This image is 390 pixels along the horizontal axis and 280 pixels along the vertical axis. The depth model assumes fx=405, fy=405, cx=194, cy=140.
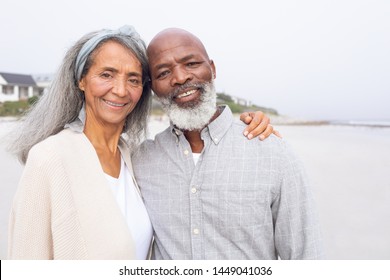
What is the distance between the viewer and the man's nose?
8.34 ft

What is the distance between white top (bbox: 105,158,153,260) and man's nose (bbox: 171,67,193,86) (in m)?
0.69

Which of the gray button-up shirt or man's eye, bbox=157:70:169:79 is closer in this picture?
the gray button-up shirt

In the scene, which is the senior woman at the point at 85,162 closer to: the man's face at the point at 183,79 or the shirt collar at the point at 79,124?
the shirt collar at the point at 79,124

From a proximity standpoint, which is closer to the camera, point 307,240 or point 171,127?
point 307,240

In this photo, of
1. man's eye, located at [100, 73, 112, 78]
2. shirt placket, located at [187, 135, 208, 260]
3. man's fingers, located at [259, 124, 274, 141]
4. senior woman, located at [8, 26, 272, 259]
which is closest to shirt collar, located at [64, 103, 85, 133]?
senior woman, located at [8, 26, 272, 259]

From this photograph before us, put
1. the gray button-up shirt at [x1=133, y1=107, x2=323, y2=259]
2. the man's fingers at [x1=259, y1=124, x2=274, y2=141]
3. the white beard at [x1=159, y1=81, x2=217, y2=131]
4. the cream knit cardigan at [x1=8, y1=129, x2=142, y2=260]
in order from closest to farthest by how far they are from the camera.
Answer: the cream knit cardigan at [x1=8, y1=129, x2=142, y2=260], the gray button-up shirt at [x1=133, y1=107, x2=323, y2=259], the man's fingers at [x1=259, y1=124, x2=274, y2=141], the white beard at [x1=159, y1=81, x2=217, y2=131]

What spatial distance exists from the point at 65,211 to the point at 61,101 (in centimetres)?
79

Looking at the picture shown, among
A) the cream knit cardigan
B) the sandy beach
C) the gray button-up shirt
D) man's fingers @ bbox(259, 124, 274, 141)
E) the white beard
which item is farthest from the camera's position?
the sandy beach

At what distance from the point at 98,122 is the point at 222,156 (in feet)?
2.75

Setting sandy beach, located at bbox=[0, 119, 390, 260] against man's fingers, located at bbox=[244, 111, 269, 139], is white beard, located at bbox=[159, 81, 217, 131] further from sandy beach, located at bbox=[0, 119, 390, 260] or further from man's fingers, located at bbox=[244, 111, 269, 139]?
sandy beach, located at bbox=[0, 119, 390, 260]
